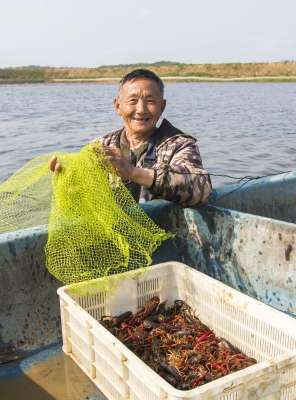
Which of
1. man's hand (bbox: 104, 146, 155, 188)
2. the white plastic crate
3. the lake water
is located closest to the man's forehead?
man's hand (bbox: 104, 146, 155, 188)

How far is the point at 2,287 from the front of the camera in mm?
3229

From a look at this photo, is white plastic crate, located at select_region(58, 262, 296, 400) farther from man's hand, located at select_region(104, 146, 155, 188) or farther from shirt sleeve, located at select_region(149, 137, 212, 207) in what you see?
man's hand, located at select_region(104, 146, 155, 188)

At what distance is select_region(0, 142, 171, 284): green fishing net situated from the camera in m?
3.11

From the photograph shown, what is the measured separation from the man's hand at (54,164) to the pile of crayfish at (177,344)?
3.16ft

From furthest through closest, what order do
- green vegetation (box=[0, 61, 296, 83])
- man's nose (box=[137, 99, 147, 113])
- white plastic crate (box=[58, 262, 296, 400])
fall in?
green vegetation (box=[0, 61, 296, 83]), man's nose (box=[137, 99, 147, 113]), white plastic crate (box=[58, 262, 296, 400])

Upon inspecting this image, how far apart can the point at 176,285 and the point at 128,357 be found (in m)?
1.11

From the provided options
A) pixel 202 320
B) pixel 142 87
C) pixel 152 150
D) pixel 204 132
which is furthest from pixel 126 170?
pixel 204 132

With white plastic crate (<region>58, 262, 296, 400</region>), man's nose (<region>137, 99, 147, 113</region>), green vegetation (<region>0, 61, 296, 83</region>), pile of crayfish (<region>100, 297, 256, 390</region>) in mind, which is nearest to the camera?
white plastic crate (<region>58, 262, 296, 400</region>)

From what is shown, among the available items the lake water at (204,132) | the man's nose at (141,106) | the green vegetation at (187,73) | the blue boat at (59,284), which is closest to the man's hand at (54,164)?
the blue boat at (59,284)

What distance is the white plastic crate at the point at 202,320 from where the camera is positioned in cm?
218

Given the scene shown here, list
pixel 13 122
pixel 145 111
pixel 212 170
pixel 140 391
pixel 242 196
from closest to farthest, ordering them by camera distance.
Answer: pixel 140 391 < pixel 145 111 < pixel 242 196 < pixel 212 170 < pixel 13 122

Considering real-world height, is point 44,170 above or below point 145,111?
below

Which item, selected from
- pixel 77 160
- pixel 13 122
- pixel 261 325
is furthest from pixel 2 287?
pixel 13 122

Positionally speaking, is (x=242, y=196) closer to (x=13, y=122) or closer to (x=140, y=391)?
(x=140, y=391)
